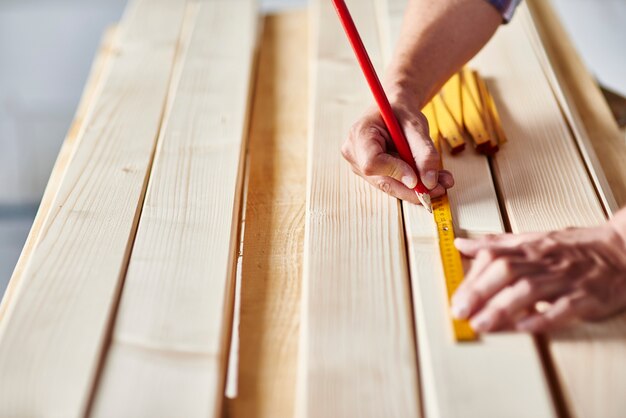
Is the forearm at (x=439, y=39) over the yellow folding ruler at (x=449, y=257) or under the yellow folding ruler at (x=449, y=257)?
over

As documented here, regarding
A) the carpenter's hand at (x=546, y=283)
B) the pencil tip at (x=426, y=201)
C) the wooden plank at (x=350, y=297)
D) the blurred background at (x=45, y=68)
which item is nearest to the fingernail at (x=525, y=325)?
the carpenter's hand at (x=546, y=283)

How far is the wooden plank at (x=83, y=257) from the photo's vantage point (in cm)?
123

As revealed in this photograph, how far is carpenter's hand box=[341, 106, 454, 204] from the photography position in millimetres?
1546

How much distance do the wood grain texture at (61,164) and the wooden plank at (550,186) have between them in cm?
113

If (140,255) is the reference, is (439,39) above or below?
above

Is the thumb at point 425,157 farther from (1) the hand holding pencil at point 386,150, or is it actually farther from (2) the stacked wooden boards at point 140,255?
(2) the stacked wooden boards at point 140,255

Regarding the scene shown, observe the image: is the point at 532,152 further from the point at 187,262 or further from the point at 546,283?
the point at 187,262

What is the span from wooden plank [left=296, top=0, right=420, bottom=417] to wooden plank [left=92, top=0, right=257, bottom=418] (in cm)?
18

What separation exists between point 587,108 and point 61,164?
1.52 m

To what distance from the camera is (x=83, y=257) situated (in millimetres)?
1476

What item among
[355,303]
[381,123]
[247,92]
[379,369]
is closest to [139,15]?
[247,92]

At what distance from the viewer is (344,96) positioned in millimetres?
1977

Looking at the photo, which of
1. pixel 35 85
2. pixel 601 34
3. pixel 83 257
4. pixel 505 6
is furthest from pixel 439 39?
pixel 35 85

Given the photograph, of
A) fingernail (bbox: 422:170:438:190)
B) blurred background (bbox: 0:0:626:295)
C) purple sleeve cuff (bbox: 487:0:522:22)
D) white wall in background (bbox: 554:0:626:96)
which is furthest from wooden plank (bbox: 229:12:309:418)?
white wall in background (bbox: 554:0:626:96)
